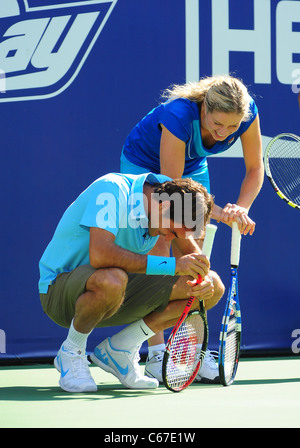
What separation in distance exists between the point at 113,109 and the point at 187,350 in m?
1.78

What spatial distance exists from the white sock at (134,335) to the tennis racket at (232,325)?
1.02 ft

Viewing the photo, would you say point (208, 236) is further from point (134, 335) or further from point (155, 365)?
point (155, 365)

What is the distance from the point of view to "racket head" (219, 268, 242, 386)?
2787mm

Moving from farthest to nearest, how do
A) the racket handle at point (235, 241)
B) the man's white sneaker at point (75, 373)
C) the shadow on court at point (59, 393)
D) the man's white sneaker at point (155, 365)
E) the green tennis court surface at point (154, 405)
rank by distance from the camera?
the man's white sneaker at point (155, 365) → the racket handle at point (235, 241) → the man's white sneaker at point (75, 373) → the shadow on court at point (59, 393) → the green tennis court surface at point (154, 405)

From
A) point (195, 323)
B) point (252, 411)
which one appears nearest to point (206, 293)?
point (195, 323)

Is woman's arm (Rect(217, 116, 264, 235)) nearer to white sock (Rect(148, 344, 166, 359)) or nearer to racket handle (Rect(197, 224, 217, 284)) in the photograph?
racket handle (Rect(197, 224, 217, 284))

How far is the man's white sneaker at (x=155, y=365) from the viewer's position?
124 inches

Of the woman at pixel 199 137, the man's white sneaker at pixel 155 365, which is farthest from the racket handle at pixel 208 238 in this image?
the man's white sneaker at pixel 155 365

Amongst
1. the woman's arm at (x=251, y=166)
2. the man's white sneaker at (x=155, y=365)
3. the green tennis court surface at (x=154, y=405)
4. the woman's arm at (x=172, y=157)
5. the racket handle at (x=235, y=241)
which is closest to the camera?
the green tennis court surface at (x=154, y=405)

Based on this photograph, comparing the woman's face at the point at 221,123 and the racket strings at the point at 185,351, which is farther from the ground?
the woman's face at the point at 221,123

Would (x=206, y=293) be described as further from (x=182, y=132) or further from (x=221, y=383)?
(x=182, y=132)

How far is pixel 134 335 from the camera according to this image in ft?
9.73

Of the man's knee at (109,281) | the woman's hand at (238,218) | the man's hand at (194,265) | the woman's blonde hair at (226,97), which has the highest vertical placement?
the woman's blonde hair at (226,97)

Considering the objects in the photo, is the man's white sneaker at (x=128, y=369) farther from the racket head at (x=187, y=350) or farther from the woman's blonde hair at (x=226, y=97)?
the woman's blonde hair at (x=226, y=97)
